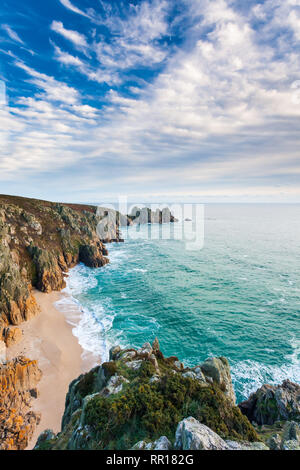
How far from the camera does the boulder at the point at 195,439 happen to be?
7.97 metres

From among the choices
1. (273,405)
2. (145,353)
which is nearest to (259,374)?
(273,405)

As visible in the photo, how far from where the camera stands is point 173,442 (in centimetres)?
940

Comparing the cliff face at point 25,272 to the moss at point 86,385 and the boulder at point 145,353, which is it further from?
the boulder at point 145,353

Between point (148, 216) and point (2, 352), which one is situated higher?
point (148, 216)

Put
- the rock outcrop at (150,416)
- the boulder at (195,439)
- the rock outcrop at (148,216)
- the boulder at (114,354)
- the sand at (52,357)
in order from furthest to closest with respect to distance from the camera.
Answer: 1. the rock outcrop at (148,216)
2. the sand at (52,357)
3. the boulder at (114,354)
4. the rock outcrop at (150,416)
5. the boulder at (195,439)

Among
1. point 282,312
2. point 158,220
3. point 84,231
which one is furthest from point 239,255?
point 158,220

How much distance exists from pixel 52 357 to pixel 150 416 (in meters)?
19.4

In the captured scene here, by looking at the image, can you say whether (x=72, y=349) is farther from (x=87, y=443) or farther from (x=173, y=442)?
(x=173, y=442)

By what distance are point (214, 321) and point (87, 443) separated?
27.2 meters

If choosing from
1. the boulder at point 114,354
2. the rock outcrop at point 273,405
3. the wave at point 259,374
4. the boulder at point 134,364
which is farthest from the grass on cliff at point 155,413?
the wave at point 259,374

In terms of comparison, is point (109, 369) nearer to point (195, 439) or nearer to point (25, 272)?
point (195, 439)

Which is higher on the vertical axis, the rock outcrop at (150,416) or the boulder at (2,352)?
the rock outcrop at (150,416)

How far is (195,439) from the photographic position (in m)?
8.06
